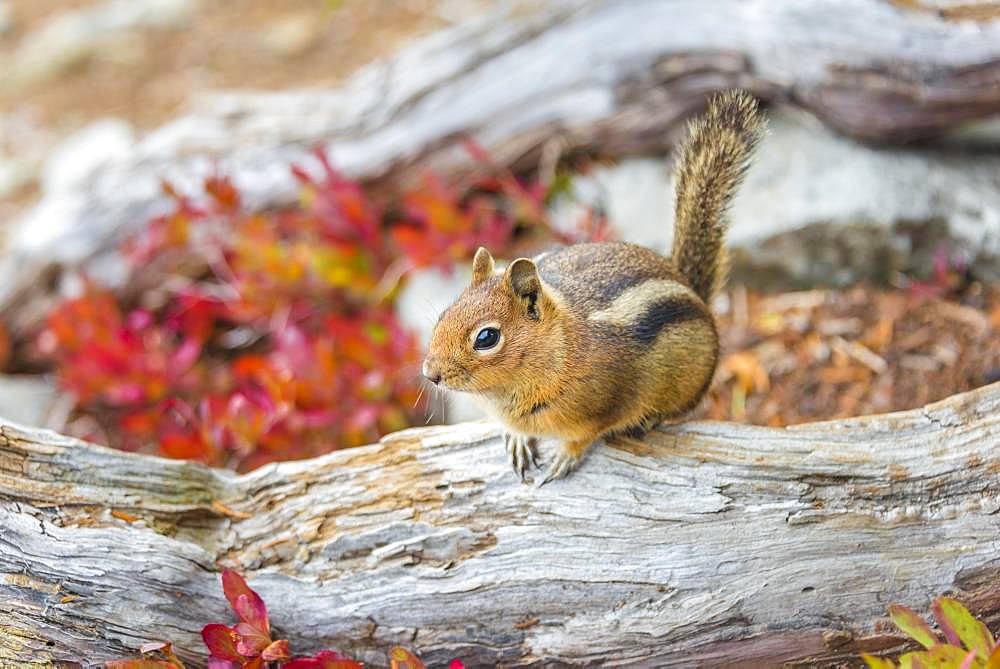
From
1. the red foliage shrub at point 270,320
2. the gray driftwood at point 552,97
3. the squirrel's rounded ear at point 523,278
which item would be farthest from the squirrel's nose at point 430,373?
the gray driftwood at point 552,97

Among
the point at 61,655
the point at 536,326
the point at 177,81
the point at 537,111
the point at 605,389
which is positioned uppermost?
the point at 177,81

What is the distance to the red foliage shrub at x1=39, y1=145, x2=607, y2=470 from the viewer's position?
147 inches

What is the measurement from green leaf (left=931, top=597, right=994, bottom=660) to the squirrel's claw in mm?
948

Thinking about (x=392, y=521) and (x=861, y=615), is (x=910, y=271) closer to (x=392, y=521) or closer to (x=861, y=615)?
(x=861, y=615)

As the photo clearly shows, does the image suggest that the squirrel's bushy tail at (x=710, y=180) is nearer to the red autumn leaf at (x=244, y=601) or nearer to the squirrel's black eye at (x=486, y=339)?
the squirrel's black eye at (x=486, y=339)

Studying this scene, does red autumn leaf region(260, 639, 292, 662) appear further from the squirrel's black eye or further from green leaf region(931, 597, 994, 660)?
green leaf region(931, 597, 994, 660)

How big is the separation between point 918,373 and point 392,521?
1.91 metres

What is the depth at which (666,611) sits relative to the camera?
234 centimetres

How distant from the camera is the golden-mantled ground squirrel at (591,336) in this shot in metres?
2.43

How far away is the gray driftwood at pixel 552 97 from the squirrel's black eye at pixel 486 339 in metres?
1.90

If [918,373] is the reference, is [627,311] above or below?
above

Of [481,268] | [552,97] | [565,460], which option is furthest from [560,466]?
[552,97]

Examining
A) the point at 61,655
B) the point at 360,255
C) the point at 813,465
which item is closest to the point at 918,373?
the point at 813,465

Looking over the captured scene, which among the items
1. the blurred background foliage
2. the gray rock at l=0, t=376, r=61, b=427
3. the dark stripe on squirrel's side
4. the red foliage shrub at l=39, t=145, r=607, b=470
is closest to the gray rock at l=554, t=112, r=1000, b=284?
the blurred background foliage
